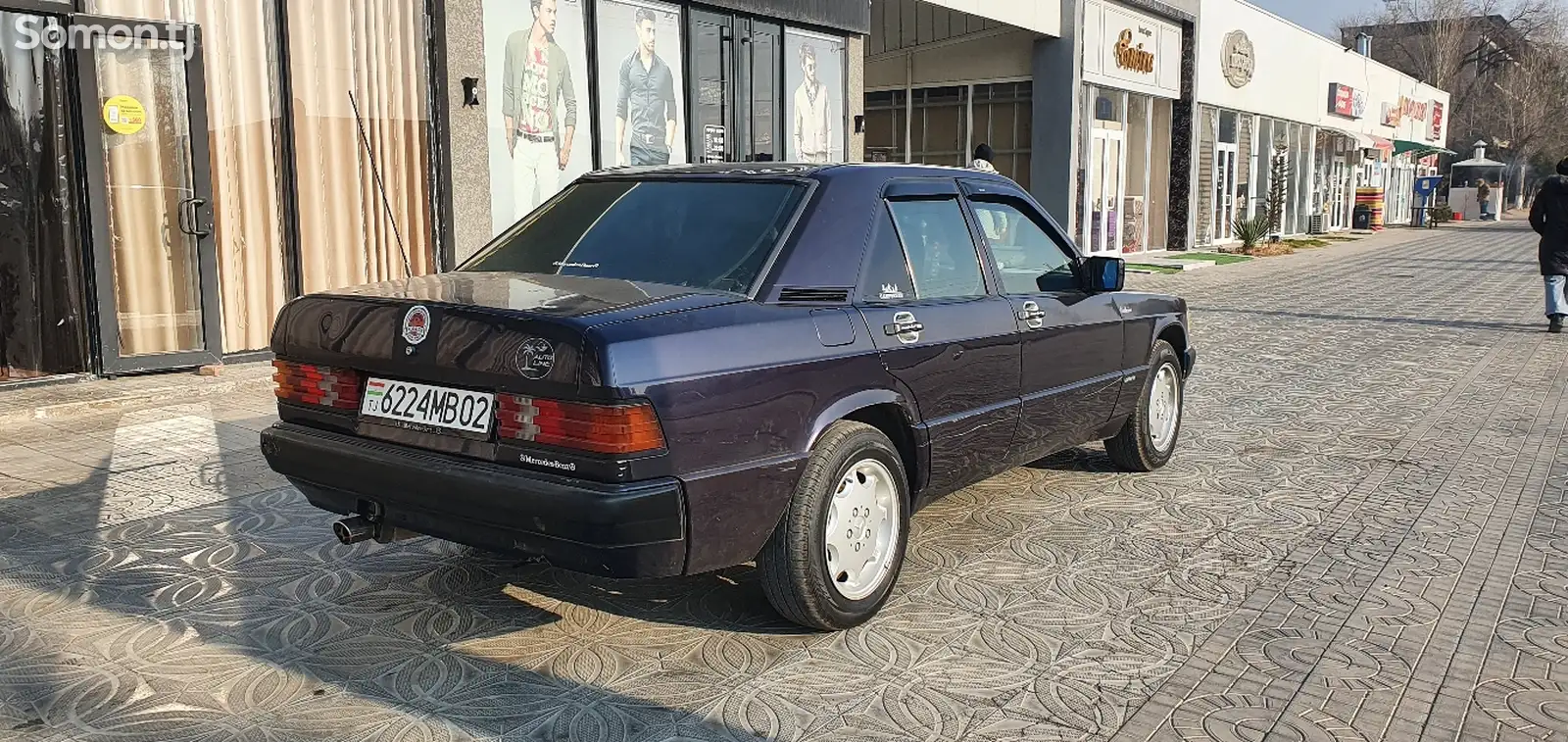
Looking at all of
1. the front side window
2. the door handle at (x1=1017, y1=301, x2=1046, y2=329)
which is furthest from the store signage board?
the door handle at (x1=1017, y1=301, x2=1046, y2=329)

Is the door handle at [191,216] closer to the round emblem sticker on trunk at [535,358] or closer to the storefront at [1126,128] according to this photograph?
the round emblem sticker on trunk at [535,358]

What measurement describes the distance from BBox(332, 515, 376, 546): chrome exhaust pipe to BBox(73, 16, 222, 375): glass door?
573 centimetres

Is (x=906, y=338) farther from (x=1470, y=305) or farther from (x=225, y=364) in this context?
(x=1470, y=305)

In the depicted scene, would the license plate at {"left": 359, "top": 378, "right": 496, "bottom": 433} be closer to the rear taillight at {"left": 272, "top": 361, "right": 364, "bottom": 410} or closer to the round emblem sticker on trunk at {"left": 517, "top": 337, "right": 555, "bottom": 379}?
the rear taillight at {"left": 272, "top": 361, "right": 364, "bottom": 410}

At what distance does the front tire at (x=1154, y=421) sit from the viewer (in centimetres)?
606

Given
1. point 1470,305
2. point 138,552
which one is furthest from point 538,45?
point 1470,305

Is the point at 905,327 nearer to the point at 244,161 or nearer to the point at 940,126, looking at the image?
the point at 244,161

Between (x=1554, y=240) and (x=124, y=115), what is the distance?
44.9ft

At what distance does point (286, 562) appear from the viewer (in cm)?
465

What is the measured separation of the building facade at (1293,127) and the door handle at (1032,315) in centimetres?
2569

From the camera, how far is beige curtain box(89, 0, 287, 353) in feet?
29.5

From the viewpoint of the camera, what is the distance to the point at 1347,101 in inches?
1614

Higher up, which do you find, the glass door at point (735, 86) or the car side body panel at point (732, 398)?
the glass door at point (735, 86)

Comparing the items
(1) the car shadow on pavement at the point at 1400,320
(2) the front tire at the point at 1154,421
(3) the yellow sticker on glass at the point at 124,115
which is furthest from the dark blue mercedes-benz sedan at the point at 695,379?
(1) the car shadow on pavement at the point at 1400,320
